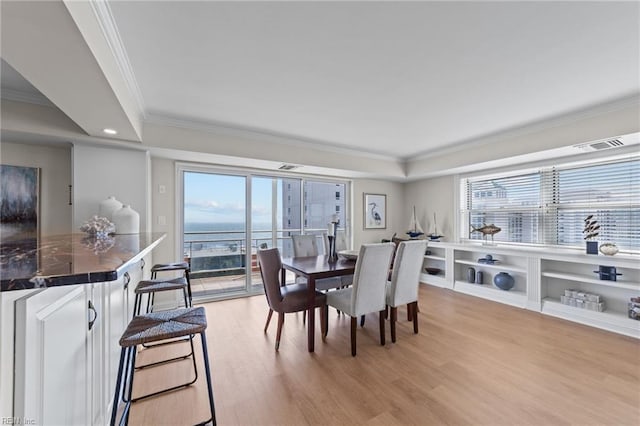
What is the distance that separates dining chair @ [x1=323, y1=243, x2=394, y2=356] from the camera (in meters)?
2.49

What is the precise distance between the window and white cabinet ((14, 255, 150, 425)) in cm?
505

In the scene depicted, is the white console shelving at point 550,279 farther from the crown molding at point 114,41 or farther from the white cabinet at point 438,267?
the crown molding at point 114,41

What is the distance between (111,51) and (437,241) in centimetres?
529

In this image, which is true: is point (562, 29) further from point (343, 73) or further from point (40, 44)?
point (40, 44)

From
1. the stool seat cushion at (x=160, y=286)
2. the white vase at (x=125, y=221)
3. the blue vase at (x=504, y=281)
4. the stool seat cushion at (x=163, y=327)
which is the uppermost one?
the white vase at (x=125, y=221)

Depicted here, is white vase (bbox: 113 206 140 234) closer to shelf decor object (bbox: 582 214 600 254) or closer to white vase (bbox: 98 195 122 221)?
white vase (bbox: 98 195 122 221)

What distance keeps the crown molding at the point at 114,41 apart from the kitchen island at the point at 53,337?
4.39 ft

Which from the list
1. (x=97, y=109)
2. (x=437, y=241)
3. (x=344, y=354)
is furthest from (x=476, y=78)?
(x=437, y=241)

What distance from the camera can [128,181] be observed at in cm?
313

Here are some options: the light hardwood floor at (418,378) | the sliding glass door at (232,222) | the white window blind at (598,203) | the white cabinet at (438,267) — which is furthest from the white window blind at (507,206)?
the sliding glass door at (232,222)

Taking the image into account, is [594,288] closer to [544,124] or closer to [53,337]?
[544,124]

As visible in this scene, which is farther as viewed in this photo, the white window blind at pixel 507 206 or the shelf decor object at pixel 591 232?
the white window blind at pixel 507 206

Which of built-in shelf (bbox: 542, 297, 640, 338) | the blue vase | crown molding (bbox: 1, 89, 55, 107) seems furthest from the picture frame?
crown molding (bbox: 1, 89, 55, 107)

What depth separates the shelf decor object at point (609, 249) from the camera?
3.19 metres
